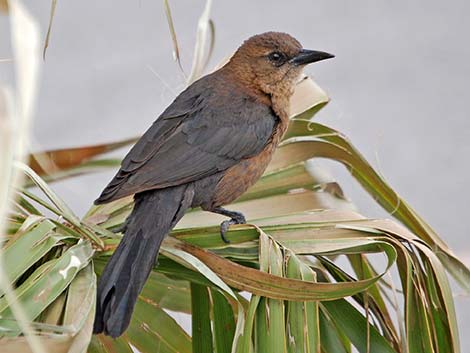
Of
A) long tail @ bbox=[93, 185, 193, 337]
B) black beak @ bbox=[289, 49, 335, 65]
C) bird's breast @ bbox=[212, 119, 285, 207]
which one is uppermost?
black beak @ bbox=[289, 49, 335, 65]

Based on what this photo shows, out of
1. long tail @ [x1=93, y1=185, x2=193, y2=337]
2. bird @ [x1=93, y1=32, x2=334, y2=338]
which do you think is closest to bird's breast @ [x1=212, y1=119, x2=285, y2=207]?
bird @ [x1=93, y1=32, x2=334, y2=338]

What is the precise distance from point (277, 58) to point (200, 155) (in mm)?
514

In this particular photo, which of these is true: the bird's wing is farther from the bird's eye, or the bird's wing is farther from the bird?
the bird's eye

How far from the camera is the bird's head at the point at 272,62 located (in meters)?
2.73

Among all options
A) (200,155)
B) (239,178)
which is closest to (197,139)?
(200,155)

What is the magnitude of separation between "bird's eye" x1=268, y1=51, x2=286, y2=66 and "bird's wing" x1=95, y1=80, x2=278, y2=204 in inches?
→ 6.2

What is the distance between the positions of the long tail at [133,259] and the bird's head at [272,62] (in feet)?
2.13

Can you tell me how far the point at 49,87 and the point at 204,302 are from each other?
12.7ft

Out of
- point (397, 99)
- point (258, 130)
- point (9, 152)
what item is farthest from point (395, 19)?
point (9, 152)

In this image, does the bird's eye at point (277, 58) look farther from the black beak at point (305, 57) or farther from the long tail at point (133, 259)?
the long tail at point (133, 259)

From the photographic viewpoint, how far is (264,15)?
5.74 metres

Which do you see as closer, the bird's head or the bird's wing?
the bird's wing

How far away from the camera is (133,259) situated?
180 centimetres

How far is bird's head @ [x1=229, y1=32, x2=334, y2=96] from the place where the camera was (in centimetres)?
273
